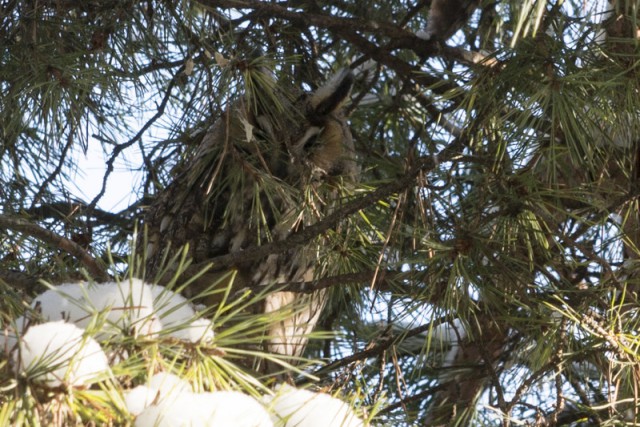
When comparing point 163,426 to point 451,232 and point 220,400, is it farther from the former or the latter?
point 451,232

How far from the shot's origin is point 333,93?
2.04m

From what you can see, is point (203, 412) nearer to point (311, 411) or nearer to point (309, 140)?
point (311, 411)

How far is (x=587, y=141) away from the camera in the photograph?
5.76ft

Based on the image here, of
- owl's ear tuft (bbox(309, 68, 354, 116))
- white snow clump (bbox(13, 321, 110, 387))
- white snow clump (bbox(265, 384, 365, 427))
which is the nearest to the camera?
white snow clump (bbox(13, 321, 110, 387))

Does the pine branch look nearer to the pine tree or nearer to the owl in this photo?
the pine tree

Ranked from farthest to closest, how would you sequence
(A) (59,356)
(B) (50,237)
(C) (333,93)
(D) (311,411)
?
(C) (333,93) → (B) (50,237) → (D) (311,411) → (A) (59,356)

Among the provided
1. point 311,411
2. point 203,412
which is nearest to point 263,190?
point 311,411

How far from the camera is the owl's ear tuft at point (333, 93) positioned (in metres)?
2.03

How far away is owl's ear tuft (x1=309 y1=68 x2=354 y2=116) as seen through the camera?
6.65 feet

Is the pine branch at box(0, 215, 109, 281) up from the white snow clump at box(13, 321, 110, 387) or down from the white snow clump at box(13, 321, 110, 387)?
up

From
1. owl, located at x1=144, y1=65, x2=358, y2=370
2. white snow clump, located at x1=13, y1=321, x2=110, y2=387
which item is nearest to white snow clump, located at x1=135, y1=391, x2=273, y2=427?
white snow clump, located at x1=13, y1=321, x2=110, y2=387

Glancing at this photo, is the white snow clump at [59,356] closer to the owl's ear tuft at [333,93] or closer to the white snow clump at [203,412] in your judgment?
the white snow clump at [203,412]

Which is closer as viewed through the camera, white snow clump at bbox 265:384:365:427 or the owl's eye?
white snow clump at bbox 265:384:365:427

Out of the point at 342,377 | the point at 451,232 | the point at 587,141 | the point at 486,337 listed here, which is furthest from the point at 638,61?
the point at 486,337
